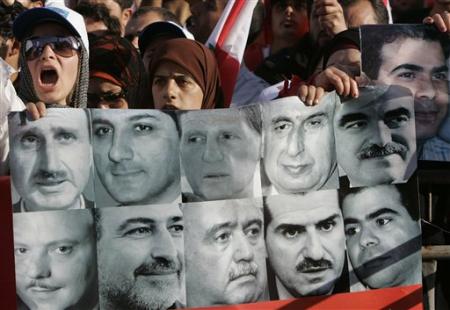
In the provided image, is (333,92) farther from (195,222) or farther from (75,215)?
(75,215)

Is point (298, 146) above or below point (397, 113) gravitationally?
below

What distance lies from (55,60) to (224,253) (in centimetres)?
106

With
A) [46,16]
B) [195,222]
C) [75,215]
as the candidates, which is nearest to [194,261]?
[195,222]

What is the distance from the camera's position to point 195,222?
4.23m

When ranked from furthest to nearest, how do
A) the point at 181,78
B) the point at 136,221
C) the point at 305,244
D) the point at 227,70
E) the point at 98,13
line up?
the point at 98,13
the point at 227,70
the point at 181,78
the point at 305,244
the point at 136,221

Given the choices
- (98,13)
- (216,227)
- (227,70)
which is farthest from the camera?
(98,13)

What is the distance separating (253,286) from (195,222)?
361mm

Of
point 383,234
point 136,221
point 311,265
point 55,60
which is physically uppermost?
point 55,60

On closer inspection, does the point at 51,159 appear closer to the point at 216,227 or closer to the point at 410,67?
the point at 216,227

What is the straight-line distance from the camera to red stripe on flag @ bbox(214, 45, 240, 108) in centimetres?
548

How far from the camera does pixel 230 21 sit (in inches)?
238

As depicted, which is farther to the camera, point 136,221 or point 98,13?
point 98,13

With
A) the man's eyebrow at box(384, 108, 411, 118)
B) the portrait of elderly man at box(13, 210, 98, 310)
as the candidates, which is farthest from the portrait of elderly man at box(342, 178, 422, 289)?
the portrait of elderly man at box(13, 210, 98, 310)


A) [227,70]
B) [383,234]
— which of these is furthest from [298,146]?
[227,70]
